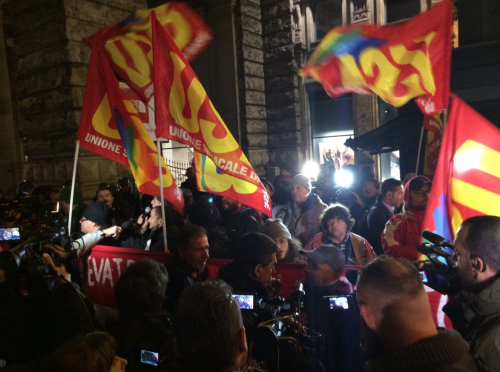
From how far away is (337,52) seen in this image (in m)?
4.16

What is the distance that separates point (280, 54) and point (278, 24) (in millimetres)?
867

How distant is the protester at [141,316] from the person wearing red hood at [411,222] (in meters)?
2.21

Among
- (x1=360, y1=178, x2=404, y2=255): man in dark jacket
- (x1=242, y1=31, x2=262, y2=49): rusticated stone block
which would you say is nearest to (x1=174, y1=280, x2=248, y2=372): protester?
(x1=360, y1=178, x2=404, y2=255): man in dark jacket

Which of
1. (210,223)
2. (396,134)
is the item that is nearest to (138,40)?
(210,223)

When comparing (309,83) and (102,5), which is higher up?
(102,5)

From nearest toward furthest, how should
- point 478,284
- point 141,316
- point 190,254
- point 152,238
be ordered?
point 478,284
point 141,316
point 190,254
point 152,238

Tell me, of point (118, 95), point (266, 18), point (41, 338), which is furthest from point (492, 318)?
point (266, 18)

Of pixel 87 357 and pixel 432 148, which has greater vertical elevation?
pixel 432 148

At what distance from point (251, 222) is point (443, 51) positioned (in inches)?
99.5

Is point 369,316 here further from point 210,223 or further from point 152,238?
point 152,238

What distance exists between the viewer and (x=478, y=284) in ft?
5.89

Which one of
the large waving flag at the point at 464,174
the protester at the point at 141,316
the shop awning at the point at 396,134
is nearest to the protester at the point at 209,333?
the protester at the point at 141,316

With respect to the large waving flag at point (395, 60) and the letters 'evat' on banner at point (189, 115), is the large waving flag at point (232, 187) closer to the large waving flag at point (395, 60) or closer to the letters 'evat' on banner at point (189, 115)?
the letters 'evat' on banner at point (189, 115)

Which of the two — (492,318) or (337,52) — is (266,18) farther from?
(492,318)
